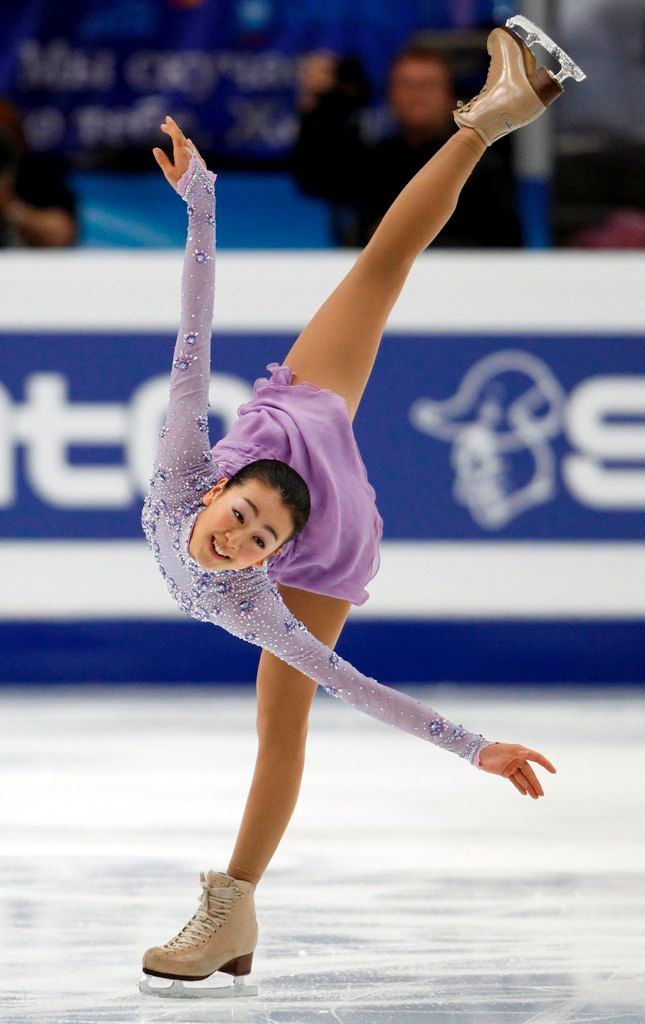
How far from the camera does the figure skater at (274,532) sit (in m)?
2.17

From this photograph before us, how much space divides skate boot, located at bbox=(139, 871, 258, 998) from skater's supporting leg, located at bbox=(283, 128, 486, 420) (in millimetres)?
796

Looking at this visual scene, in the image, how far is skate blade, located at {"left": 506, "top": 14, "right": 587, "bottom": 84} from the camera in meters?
2.65

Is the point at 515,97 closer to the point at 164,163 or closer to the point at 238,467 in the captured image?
the point at 164,163

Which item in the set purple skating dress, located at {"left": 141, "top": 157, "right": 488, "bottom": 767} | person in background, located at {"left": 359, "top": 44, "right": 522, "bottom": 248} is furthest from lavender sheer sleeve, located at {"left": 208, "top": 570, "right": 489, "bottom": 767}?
person in background, located at {"left": 359, "top": 44, "right": 522, "bottom": 248}

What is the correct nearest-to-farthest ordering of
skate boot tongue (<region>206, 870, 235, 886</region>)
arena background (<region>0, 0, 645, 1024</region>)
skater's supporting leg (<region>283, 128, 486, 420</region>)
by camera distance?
skate boot tongue (<region>206, 870, 235, 886</region>) < skater's supporting leg (<region>283, 128, 486, 420</region>) < arena background (<region>0, 0, 645, 1024</region>)

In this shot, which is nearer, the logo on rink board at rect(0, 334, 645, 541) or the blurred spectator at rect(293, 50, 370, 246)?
the logo on rink board at rect(0, 334, 645, 541)

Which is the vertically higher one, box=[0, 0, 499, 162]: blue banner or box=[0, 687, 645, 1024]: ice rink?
box=[0, 0, 499, 162]: blue banner

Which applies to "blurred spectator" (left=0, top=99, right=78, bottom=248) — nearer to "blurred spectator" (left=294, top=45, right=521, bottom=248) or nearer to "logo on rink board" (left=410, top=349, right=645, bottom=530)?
"blurred spectator" (left=294, top=45, right=521, bottom=248)

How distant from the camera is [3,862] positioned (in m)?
2.93

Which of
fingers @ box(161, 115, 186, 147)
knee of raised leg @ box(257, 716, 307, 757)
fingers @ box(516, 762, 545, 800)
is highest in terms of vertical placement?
fingers @ box(161, 115, 186, 147)

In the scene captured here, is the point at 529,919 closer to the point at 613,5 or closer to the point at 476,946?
the point at 476,946

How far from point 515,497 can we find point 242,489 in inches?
98.2

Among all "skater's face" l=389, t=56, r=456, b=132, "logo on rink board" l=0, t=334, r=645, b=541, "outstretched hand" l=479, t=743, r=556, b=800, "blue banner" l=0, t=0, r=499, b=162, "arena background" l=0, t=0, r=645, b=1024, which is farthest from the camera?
"blue banner" l=0, t=0, r=499, b=162

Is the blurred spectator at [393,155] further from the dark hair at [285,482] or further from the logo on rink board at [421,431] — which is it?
the dark hair at [285,482]
